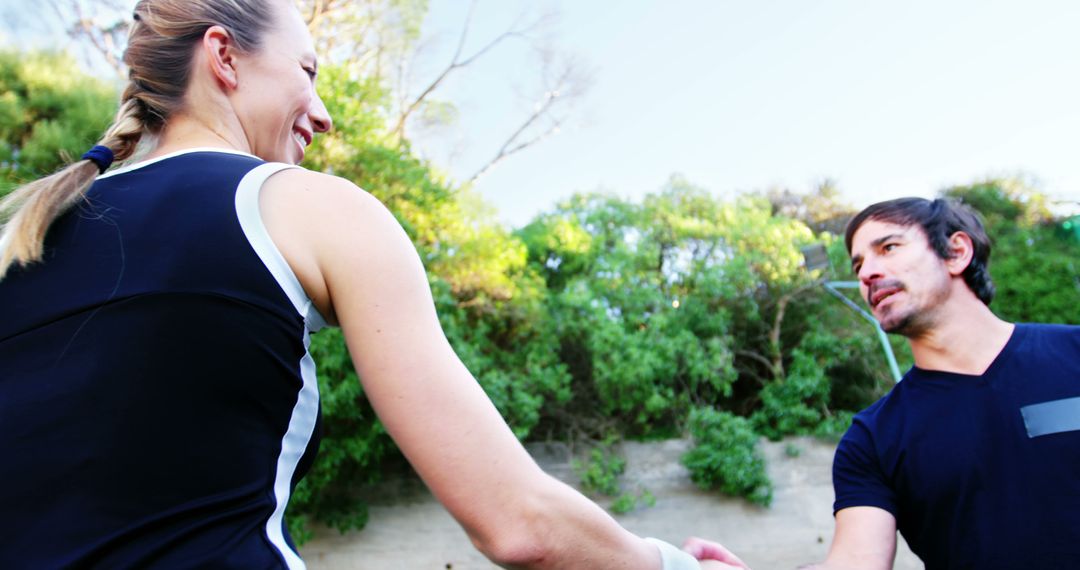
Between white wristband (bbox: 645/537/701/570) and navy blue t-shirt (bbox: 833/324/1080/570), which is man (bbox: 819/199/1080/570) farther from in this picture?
white wristband (bbox: 645/537/701/570)

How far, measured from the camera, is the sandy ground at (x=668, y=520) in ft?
32.1

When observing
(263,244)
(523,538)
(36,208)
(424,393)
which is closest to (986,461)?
(523,538)

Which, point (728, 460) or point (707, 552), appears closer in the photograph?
point (707, 552)

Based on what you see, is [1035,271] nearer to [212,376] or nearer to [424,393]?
[424,393]

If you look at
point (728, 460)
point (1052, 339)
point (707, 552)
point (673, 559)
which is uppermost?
point (1052, 339)

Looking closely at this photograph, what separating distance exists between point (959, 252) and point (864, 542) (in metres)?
1.26

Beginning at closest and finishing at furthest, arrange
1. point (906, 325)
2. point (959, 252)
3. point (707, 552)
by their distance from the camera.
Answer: point (707, 552) → point (906, 325) → point (959, 252)

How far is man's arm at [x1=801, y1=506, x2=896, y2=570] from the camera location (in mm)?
2059

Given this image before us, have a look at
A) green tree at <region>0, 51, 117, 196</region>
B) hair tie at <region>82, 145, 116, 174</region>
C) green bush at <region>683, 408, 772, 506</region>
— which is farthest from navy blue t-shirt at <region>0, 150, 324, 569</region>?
green bush at <region>683, 408, 772, 506</region>

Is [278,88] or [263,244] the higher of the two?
[278,88]

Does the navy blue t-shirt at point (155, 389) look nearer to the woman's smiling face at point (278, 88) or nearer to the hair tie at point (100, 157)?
the hair tie at point (100, 157)

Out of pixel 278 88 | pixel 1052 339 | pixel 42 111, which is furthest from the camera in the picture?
pixel 42 111

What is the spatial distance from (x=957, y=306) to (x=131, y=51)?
105 inches

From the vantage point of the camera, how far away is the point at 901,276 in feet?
8.47
